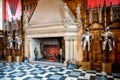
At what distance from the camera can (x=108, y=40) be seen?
459 cm

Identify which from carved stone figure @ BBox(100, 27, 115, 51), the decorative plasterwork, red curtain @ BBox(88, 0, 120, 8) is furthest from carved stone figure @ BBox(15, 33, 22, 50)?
carved stone figure @ BBox(100, 27, 115, 51)

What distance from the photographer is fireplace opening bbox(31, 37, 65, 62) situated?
645 centimetres

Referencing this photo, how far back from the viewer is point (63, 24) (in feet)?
17.5

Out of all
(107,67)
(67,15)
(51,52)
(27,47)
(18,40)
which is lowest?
(107,67)

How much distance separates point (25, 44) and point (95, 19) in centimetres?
398

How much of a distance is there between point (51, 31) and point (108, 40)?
2520 mm

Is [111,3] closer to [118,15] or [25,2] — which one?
[118,15]

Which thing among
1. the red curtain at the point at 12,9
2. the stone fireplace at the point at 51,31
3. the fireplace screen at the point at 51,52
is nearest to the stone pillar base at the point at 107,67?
the stone fireplace at the point at 51,31

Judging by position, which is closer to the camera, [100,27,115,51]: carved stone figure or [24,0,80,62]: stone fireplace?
[100,27,115,51]: carved stone figure

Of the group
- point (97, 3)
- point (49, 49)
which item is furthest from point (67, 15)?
point (49, 49)

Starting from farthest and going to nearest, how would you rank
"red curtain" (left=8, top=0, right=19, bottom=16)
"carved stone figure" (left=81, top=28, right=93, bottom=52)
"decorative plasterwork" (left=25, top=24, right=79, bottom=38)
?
"red curtain" (left=8, top=0, right=19, bottom=16), "decorative plasterwork" (left=25, top=24, right=79, bottom=38), "carved stone figure" (left=81, top=28, right=93, bottom=52)

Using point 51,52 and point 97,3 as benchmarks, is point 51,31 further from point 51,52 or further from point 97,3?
point 97,3

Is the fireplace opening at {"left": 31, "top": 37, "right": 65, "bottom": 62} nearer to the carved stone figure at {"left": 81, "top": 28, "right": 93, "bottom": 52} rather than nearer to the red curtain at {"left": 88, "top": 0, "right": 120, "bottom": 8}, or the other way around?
the carved stone figure at {"left": 81, "top": 28, "right": 93, "bottom": 52}

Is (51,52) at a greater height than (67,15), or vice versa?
(67,15)
